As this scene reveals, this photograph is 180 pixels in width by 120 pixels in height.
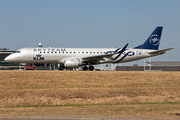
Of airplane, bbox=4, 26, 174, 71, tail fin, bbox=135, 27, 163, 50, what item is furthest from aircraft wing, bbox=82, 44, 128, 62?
tail fin, bbox=135, 27, 163, 50

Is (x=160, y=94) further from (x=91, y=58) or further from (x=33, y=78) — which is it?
(x=91, y=58)

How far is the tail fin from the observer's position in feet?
146

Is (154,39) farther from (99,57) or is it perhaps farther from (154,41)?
(99,57)

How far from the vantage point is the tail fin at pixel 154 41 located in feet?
146

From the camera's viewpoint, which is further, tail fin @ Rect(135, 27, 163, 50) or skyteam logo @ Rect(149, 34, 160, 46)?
skyteam logo @ Rect(149, 34, 160, 46)

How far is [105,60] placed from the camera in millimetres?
40812

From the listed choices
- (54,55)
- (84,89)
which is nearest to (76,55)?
(54,55)

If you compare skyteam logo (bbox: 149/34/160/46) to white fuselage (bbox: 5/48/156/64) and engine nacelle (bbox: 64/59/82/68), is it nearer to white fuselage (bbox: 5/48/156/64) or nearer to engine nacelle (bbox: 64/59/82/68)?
white fuselage (bbox: 5/48/156/64)

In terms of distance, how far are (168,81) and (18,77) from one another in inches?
713

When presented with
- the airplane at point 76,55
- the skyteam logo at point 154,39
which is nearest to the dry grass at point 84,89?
the airplane at point 76,55

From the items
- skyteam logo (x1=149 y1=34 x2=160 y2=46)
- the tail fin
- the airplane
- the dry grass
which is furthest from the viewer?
skyteam logo (x1=149 y1=34 x2=160 y2=46)

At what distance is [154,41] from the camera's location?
44.8 m

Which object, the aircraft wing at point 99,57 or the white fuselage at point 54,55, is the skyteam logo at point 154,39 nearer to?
the white fuselage at point 54,55

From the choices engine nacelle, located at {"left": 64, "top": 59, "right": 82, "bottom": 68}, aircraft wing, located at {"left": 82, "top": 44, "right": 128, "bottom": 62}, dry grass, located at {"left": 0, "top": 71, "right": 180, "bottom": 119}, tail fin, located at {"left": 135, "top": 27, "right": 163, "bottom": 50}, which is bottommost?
dry grass, located at {"left": 0, "top": 71, "right": 180, "bottom": 119}
